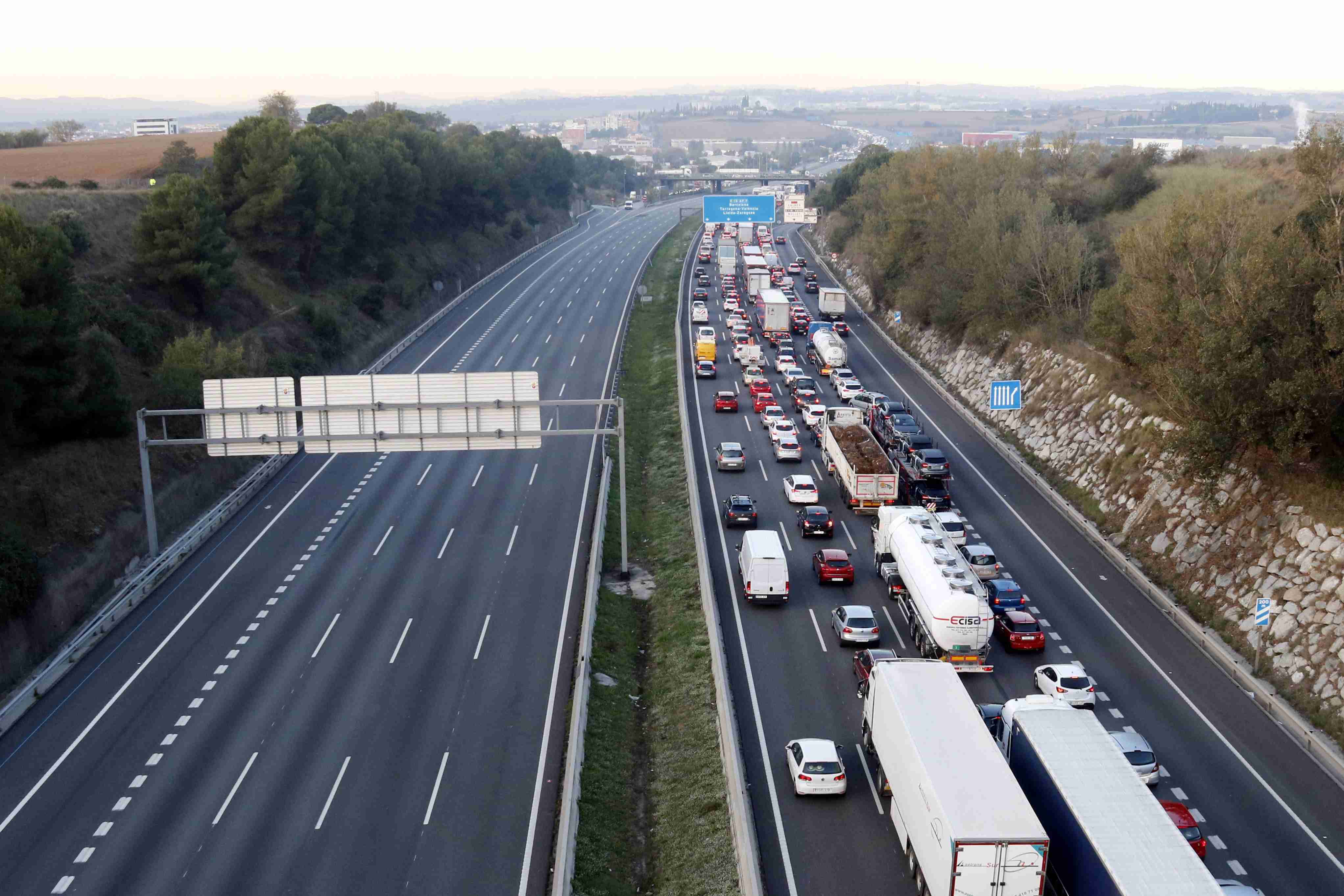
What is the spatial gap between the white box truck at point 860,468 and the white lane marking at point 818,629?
31.6 ft

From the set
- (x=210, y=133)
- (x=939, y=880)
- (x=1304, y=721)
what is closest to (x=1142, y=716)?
(x=1304, y=721)

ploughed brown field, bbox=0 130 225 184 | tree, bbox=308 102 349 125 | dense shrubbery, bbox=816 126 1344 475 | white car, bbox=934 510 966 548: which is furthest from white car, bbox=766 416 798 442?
tree, bbox=308 102 349 125

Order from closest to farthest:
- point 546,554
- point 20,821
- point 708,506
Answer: point 20,821 < point 546,554 < point 708,506

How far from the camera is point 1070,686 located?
29.5 m

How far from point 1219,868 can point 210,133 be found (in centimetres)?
14749

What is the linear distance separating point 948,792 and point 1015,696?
34.9 ft

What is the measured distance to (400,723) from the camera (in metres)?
29.1

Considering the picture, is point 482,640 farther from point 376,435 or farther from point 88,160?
point 88,160

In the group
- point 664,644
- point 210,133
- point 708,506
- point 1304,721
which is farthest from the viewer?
point 210,133

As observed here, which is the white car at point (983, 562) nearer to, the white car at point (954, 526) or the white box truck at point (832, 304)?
the white car at point (954, 526)

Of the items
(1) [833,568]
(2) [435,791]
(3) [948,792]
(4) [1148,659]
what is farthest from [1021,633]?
(2) [435,791]

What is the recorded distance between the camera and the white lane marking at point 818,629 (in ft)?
110

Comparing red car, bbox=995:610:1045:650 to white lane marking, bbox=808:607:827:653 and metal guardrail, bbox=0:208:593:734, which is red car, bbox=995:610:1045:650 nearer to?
white lane marking, bbox=808:607:827:653

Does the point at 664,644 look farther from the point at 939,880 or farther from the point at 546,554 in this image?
the point at 939,880
